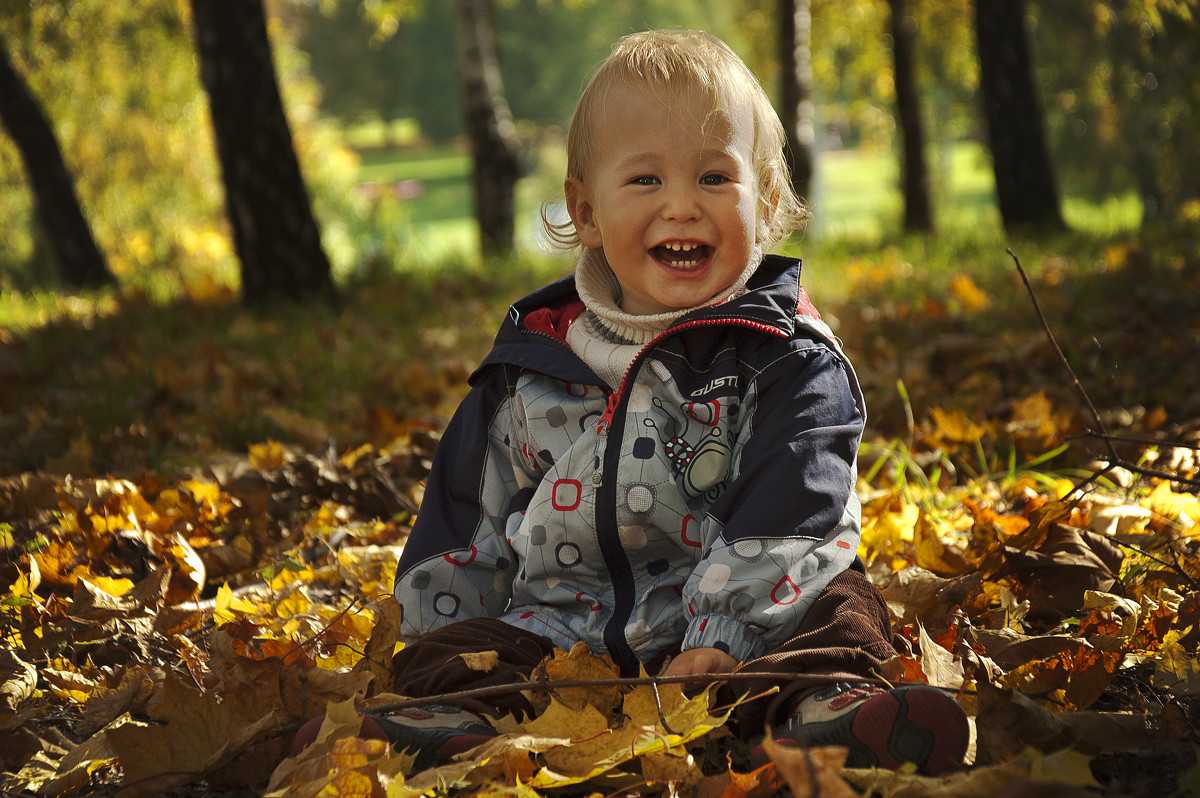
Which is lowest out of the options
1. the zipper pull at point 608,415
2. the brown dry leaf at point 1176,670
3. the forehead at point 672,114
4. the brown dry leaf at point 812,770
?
the brown dry leaf at point 1176,670

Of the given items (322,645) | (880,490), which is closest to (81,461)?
(322,645)

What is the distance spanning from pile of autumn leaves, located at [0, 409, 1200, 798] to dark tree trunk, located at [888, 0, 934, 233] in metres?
7.62

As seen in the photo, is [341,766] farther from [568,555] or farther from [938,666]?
[938,666]

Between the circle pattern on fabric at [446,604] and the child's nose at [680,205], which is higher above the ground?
the child's nose at [680,205]

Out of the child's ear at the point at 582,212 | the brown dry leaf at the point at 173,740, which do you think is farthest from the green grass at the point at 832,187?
the brown dry leaf at the point at 173,740

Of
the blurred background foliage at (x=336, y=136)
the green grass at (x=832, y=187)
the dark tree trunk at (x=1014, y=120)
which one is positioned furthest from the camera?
the green grass at (x=832, y=187)

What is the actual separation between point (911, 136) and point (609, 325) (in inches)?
350

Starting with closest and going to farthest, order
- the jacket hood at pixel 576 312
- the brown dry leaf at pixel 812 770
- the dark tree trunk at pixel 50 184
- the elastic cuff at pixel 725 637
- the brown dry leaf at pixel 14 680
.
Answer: the brown dry leaf at pixel 812 770 < the elastic cuff at pixel 725 637 < the brown dry leaf at pixel 14 680 < the jacket hood at pixel 576 312 < the dark tree trunk at pixel 50 184

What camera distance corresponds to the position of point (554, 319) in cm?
215

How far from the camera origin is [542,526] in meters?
1.86

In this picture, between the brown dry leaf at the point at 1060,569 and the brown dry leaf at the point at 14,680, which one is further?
the brown dry leaf at the point at 1060,569

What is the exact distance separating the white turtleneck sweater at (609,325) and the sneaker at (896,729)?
80 cm

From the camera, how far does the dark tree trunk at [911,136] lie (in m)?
9.57

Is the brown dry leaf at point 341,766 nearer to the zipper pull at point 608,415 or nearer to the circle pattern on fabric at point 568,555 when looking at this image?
the circle pattern on fabric at point 568,555
